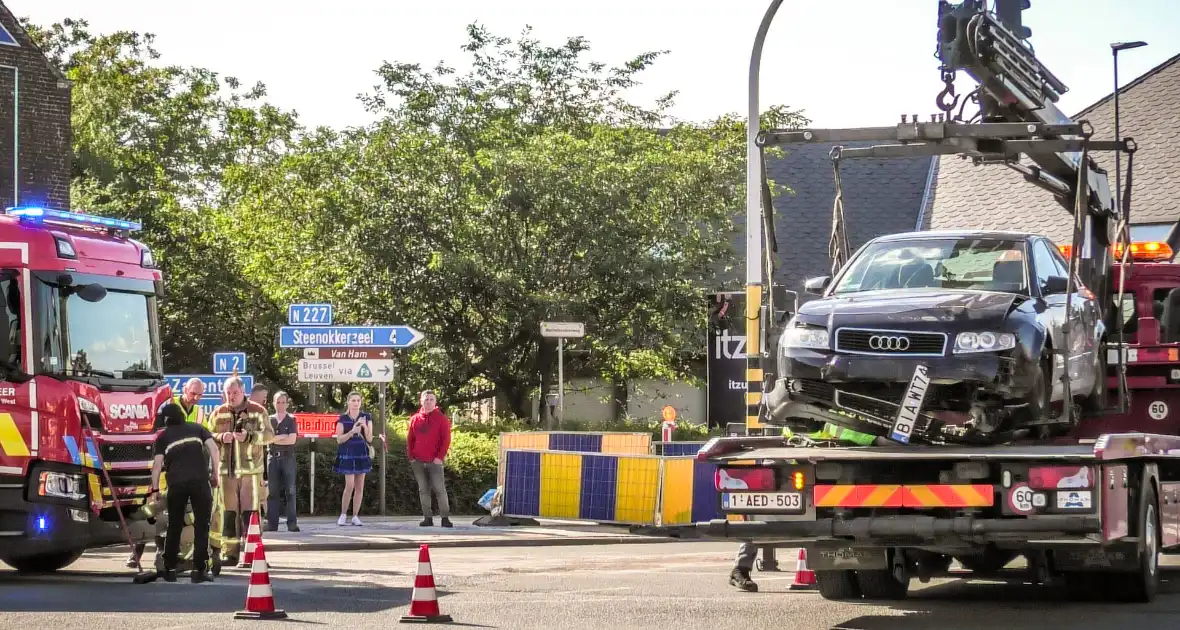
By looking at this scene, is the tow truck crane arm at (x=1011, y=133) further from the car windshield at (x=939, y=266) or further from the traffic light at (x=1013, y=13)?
the car windshield at (x=939, y=266)

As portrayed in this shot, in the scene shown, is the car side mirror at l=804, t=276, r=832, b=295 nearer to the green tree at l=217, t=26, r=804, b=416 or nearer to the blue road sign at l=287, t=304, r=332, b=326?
the blue road sign at l=287, t=304, r=332, b=326

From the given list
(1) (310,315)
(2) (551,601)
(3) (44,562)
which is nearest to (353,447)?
(1) (310,315)

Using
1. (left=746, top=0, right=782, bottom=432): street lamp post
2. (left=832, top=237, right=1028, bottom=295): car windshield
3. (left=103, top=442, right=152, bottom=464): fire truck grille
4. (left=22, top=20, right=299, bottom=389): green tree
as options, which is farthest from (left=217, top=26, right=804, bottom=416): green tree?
(left=832, top=237, right=1028, bottom=295): car windshield

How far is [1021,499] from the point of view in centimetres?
1037

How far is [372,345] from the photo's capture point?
22922 millimetres

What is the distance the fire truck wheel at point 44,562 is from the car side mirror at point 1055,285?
8848 millimetres

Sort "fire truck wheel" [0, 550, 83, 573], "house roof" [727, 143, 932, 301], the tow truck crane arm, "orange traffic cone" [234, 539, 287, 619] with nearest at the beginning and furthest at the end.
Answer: "orange traffic cone" [234, 539, 287, 619] → the tow truck crane arm → "fire truck wheel" [0, 550, 83, 573] → "house roof" [727, 143, 932, 301]

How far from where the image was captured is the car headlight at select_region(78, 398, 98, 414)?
14346mm

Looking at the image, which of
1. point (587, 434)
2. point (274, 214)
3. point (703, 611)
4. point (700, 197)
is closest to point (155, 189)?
point (274, 214)

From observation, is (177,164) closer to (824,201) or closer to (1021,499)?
(824,201)

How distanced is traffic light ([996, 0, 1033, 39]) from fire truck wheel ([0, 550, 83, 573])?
387 inches

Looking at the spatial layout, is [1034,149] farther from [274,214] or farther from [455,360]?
[274,214]

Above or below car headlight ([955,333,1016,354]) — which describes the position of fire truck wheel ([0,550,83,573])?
below

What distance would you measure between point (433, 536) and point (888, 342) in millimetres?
10085
